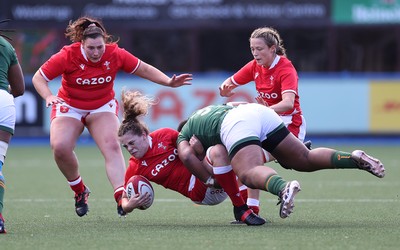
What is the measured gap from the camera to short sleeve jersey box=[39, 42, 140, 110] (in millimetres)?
8641

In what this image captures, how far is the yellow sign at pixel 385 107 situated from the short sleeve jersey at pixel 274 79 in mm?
10566

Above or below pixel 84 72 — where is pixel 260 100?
below

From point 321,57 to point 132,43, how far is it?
4040 millimetres

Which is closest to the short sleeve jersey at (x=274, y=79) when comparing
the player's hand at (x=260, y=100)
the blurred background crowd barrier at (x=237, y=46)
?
the player's hand at (x=260, y=100)

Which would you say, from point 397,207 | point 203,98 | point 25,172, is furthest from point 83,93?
point 203,98

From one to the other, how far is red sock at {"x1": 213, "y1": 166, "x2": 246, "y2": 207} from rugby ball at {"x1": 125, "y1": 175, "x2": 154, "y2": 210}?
628mm

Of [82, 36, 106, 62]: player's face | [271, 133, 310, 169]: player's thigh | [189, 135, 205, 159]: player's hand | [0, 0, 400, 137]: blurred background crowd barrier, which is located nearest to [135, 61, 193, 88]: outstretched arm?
[82, 36, 106, 62]: player's face

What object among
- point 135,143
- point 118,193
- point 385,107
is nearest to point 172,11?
point 385,107

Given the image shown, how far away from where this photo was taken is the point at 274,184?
23.2 ft

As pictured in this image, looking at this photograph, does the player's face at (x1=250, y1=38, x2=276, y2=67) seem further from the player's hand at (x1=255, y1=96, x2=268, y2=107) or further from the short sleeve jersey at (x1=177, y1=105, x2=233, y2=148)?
the short sleeve jersey at (x1=177, y1=105, x2=233, y2=148)

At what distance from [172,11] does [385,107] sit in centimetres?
476

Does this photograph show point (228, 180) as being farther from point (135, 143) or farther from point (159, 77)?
point (159, 77)

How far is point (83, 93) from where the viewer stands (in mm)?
8742

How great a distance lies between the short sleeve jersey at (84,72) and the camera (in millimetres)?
8641
